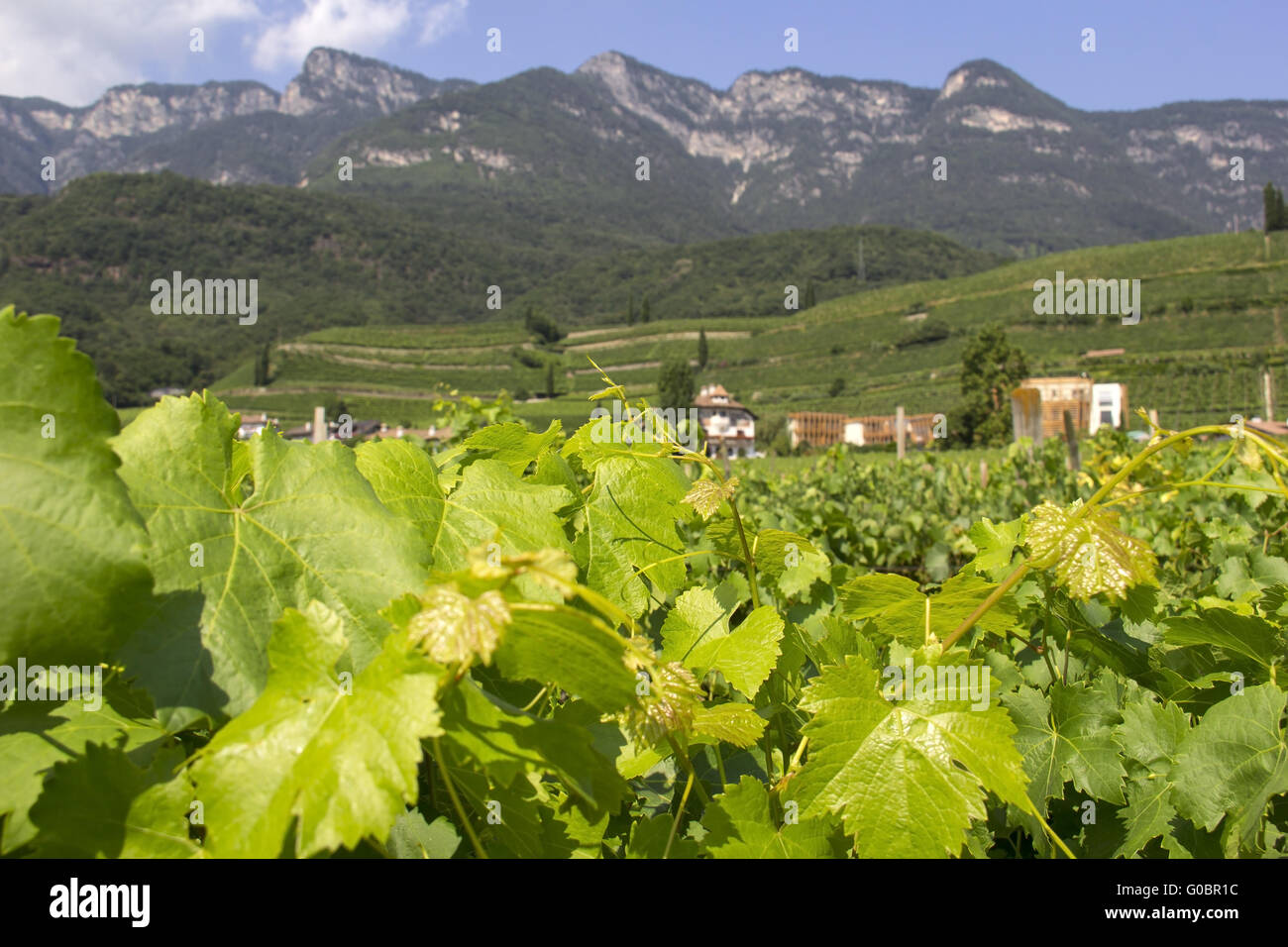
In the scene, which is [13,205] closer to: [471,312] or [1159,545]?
[471,312]

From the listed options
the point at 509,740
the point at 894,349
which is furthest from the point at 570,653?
the point at 894,349

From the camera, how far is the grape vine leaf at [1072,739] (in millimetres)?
1093

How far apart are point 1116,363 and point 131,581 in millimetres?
61002

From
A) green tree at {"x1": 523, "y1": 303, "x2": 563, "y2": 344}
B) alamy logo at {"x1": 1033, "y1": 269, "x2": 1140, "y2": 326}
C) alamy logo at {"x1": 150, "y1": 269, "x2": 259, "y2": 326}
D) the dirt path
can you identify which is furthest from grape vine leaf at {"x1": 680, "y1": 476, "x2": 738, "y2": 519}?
green tree at {"x1": 523, "y1": 303, "x2": 563, "y2": 344}

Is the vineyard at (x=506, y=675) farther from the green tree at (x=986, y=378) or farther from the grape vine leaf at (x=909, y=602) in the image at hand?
the green tree at (x=986, y=378)

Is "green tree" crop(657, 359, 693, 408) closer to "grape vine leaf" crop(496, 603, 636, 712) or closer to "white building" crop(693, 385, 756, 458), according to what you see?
"white building" crop(693, 385, 756, 458)

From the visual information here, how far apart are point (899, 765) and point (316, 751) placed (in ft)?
1.75

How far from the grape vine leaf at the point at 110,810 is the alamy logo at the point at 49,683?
0.15 ft

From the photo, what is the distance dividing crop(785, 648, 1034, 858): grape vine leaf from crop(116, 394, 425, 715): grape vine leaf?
0.41 metres

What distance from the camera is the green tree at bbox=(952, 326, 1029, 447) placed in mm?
32969

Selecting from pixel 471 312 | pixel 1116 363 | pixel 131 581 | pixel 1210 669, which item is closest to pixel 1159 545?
pixel 1210 669

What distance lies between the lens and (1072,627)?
1.31 metres

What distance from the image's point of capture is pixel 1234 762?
948 mm

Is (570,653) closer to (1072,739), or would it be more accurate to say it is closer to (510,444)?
(510,444)
